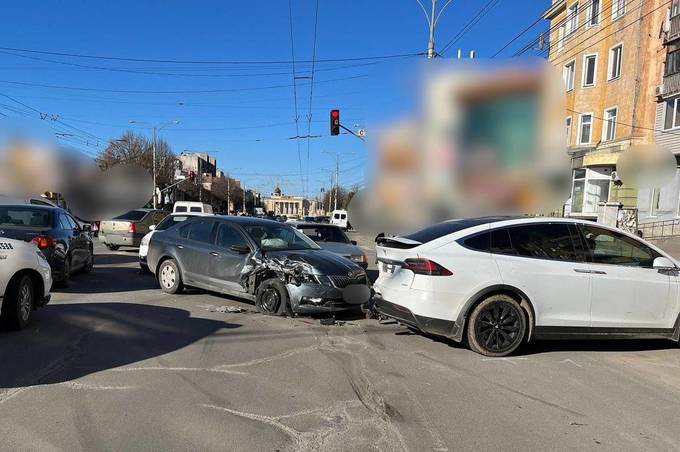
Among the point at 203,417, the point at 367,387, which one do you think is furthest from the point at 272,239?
the point at 203,417

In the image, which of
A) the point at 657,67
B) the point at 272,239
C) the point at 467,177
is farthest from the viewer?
the point at 657,67

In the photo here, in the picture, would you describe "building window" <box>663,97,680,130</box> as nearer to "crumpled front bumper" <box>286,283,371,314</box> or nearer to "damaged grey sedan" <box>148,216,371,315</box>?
"damaged grey sedan" <box>148,216,371,315</box>

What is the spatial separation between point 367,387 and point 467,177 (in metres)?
5.84

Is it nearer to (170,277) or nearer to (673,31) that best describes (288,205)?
(673,31)

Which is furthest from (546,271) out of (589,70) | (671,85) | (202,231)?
(589,70)

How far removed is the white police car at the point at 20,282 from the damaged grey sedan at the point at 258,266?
2724mm

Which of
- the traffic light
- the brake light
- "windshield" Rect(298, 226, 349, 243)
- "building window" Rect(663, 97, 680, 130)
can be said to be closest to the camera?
the brake light

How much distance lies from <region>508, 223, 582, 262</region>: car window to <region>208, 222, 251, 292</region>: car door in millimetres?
4261

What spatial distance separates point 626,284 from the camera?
6395mm

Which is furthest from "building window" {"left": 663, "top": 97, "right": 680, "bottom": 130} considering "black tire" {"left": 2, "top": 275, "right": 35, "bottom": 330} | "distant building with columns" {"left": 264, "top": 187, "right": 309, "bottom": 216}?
"distant building with columns" {"left": 264, "top": 187, "right": 309, "bottom": 216}

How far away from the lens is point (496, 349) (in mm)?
6152

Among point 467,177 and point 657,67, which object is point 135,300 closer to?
point 467,177

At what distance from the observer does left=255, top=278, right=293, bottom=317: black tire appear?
794 cm

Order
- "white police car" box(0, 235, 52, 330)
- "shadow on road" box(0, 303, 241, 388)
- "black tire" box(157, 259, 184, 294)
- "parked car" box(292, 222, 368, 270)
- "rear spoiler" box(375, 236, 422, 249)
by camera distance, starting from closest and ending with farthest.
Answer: "shadow on road" box(0, 303, 241, 388)
"white police car" box(0, 235, 52, 330)
"rear spoiler" box(375, 236, 422, 249)
"black tire" box(157, 259, 184, 294)
"parked car" box(292, 222, 368, 270)
